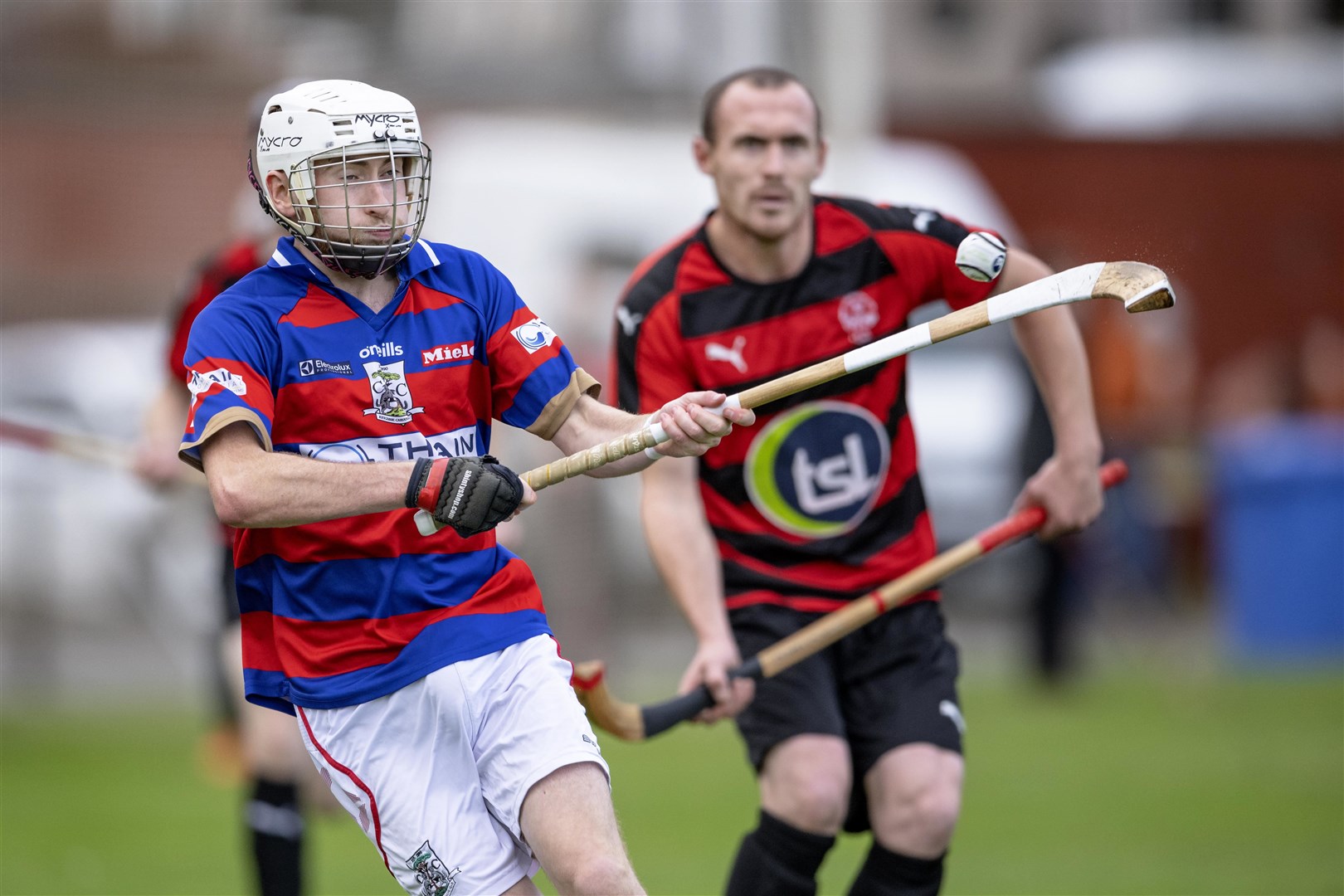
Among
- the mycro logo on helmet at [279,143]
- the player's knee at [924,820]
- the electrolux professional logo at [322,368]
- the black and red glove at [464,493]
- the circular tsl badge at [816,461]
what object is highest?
the mycro logo on helmet at [279,143]

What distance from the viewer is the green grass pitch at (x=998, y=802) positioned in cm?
688

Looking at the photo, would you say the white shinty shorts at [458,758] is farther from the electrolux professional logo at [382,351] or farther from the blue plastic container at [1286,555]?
the blue plastic container at [1286,555]

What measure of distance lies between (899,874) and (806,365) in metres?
1.26

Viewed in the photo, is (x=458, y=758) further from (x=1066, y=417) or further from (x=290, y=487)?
(x=1066, y=417)

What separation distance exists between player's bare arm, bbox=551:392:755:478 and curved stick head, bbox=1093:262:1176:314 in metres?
0.76

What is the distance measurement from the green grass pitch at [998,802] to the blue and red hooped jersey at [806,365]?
2002 mm

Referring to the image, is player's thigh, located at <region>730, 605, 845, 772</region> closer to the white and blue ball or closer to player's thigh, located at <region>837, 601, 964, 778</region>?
player's thigh, located at <region>837, 601, 964, 778</region>

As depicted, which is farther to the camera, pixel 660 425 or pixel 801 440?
pixel 801 440

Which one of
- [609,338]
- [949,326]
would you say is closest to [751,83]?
[949,326]

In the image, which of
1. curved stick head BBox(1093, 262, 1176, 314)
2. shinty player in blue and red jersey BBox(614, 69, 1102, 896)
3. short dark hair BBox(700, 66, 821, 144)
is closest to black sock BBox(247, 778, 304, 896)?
shinty player in blue and red jersey BBox(614, 69, 1102, 896)

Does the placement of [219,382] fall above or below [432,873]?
above

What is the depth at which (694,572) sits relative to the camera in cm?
484

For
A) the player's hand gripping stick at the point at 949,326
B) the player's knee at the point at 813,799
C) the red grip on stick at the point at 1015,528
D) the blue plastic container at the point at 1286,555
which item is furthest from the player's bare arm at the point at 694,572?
the blue plastic container at the point at 1286,555

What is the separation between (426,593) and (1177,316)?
13.6m
